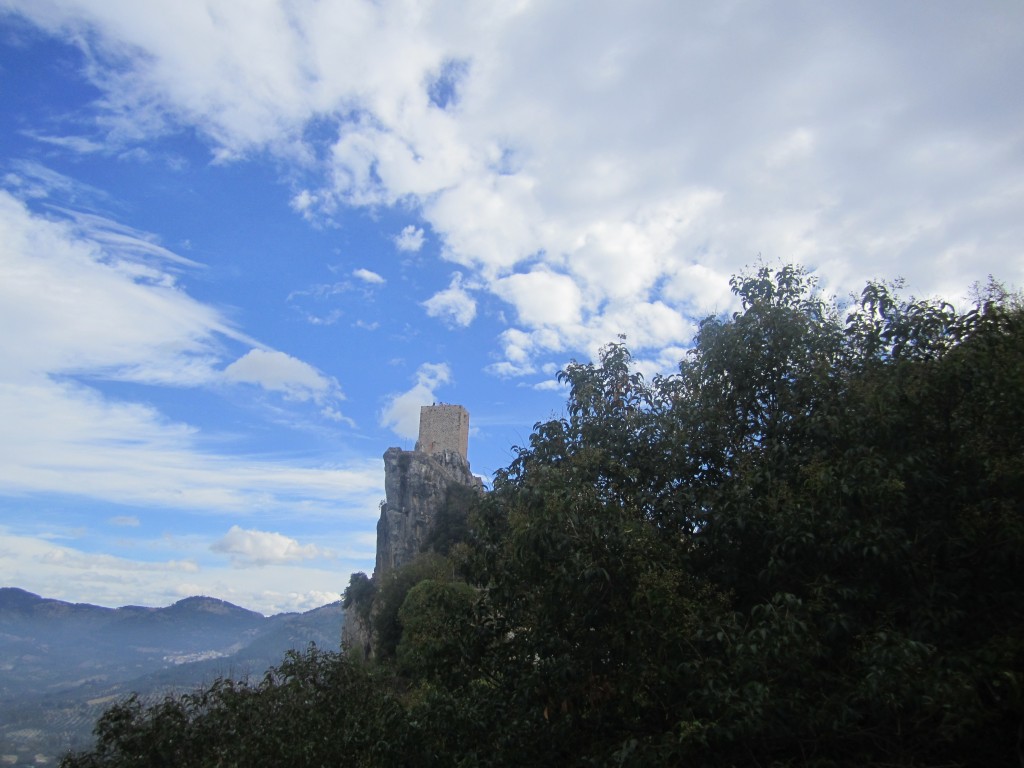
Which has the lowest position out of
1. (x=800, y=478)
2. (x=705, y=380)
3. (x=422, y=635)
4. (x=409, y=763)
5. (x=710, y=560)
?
(x=409, y=763)

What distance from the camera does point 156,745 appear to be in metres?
9.21

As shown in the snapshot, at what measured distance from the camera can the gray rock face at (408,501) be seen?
7069 cm

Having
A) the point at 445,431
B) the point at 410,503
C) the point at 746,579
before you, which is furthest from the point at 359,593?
the point at 746,579

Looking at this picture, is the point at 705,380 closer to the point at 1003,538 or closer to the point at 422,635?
the point at 1003,538

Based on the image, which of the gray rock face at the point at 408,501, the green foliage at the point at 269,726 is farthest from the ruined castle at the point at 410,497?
the green foliage at the point at 269,726

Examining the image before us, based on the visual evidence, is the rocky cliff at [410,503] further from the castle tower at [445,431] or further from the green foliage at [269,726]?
the green foliage at [269,726]

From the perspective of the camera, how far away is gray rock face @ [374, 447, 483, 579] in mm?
70688

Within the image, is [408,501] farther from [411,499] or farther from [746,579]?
[746,579]

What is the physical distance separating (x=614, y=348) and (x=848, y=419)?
2.90 meters

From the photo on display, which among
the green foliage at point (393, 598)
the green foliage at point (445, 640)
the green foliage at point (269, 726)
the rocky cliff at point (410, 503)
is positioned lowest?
the green foliage at point (269, 726)

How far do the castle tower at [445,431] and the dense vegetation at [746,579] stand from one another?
239ft

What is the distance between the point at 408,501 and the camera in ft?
237

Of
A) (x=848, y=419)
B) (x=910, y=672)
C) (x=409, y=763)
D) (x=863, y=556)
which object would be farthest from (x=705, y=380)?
(x=409, y=763)

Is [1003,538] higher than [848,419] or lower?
lower
